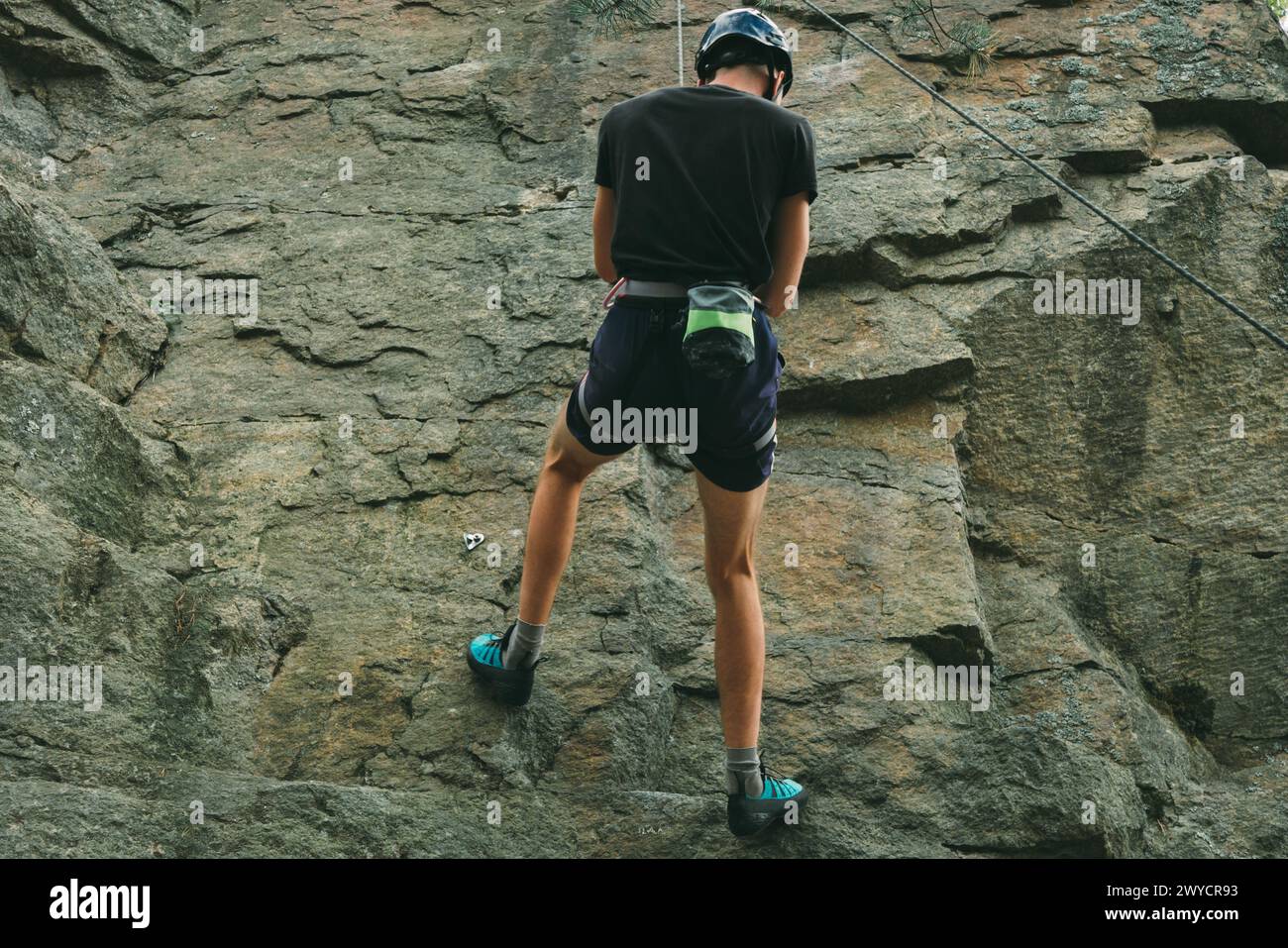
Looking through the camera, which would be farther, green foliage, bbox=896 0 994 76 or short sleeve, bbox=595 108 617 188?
green foliage, bbox=896 0 994 76

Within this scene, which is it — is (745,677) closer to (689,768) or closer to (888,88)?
(689,768)

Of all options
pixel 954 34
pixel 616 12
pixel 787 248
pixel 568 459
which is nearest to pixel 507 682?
A: pixel 568 459

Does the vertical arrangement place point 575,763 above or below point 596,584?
below

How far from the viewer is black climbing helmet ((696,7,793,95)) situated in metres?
4.24

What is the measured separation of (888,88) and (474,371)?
2.82 meters

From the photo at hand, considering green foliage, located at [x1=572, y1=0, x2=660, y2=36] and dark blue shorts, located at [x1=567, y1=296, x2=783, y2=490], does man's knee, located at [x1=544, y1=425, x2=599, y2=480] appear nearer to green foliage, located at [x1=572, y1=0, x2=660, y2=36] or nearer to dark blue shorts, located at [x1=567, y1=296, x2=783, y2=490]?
dark blue shorts, located at [x1=567, y1=296, x2=783, y2=490]

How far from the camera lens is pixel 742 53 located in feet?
14.0

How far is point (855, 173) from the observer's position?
693cm

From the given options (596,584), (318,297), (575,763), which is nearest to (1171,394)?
(596,584)

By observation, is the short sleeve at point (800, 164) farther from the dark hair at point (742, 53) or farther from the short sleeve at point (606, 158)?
the short sleeve at point (606, 158)

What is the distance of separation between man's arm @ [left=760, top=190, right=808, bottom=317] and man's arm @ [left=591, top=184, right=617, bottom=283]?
19.1 inches

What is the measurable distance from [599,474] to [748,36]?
6.96ft

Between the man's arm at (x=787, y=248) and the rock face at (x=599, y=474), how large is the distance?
156 cm

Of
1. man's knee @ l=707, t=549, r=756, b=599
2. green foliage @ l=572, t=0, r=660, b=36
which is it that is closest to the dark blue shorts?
man's knee @ l=707, t=549, r=756, b=599
